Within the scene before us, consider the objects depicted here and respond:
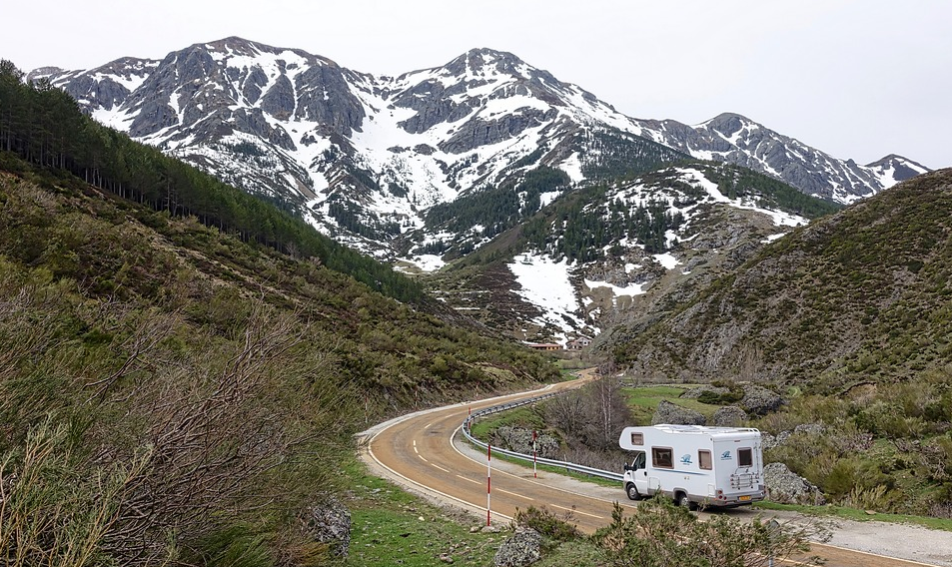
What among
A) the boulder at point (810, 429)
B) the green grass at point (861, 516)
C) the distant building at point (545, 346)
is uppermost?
the green grass at point (861, 516)

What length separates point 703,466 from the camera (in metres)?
13.4

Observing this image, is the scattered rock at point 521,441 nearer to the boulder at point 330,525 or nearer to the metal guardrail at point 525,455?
the metal guardrail at point 525,455

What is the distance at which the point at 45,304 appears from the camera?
9.20 meters

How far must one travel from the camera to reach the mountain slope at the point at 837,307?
33.6m

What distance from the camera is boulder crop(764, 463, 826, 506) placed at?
1480 centimetres

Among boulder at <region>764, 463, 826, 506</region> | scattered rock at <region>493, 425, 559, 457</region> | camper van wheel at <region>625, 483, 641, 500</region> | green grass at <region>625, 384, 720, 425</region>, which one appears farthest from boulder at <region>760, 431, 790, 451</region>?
scattered rock at <region>493, 425, 559, 457</region>

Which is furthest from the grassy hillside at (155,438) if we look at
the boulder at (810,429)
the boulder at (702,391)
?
the boulder at (702,391)

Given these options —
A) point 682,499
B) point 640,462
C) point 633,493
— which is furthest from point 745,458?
point 633,493

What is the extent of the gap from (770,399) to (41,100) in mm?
66378

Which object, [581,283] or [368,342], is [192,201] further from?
[581,283]

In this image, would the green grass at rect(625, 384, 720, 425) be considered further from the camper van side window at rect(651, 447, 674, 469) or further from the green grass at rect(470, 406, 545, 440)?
the camper van side window at rect(651, 447, 674, 469)

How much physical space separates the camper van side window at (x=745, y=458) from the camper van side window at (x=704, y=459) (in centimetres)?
75

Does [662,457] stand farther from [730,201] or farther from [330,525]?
[730,201]

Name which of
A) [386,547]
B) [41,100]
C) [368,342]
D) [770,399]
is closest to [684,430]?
[386,547]
